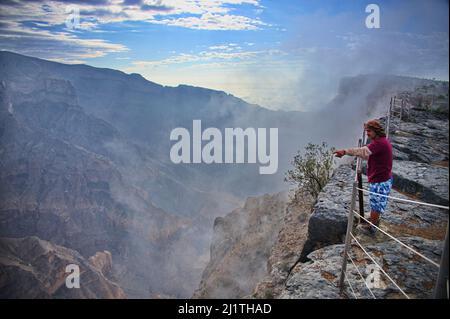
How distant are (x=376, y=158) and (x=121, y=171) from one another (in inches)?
5463

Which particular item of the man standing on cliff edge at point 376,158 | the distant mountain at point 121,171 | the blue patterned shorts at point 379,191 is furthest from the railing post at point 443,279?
the distant mountain at point 121,171

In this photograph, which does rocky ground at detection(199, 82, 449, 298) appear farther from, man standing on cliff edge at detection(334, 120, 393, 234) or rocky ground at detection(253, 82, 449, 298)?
man standing on cliff edge at detection(334, 120, 393, 234)

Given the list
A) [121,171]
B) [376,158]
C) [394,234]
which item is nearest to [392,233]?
[394,234]

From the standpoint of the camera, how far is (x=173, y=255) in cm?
11225

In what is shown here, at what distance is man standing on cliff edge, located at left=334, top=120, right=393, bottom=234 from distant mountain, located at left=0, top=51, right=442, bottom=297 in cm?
7869

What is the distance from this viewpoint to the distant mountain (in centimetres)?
10175

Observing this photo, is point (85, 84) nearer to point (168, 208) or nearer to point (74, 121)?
point (74, 121)

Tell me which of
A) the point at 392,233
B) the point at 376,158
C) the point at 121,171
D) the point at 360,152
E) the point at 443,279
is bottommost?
the point at 121,171

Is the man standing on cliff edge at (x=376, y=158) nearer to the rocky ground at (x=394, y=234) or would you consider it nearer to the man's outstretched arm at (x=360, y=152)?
the man's outstretched arm at (x=360, y=152)

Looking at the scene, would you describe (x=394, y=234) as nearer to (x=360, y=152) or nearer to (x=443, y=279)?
(x=360, y=152)

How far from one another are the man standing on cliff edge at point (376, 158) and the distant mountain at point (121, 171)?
258 ft

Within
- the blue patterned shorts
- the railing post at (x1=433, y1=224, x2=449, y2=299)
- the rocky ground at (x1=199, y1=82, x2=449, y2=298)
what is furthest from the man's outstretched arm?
the railing post at (x1=433, y1=224, x2=449, y2=299)

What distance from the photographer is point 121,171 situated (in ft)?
446

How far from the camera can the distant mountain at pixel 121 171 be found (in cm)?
10175
